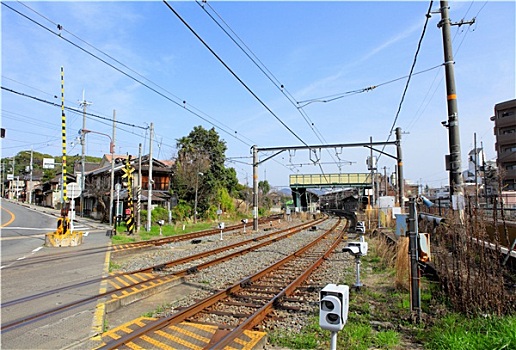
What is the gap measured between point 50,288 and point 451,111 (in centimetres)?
938

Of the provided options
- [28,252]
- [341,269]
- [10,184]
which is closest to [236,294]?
[341,269]

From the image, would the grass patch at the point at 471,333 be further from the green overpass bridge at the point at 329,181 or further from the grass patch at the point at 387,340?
the green overpass bridge at the point at 329,181

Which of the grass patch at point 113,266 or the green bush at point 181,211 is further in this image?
the green bush at point 181,211

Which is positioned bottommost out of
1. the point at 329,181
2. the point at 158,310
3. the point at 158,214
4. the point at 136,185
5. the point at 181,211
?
the point at 158,310

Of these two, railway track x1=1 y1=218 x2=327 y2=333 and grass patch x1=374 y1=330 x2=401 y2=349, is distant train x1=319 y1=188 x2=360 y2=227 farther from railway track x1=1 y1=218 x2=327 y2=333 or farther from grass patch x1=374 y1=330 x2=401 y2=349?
grass patch x1=374 y1=330 x2=401 y2=349

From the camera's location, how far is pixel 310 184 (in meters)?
52.2

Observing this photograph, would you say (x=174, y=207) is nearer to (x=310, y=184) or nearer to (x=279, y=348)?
(x=310, y=184)

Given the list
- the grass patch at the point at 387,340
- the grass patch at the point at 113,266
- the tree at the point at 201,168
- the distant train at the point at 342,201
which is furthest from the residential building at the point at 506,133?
the grass patch at the point at 387,340

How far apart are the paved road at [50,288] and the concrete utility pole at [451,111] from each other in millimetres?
7294

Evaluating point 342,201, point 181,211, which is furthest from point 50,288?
point 342,201

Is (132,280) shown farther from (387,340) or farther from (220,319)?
(387,340)

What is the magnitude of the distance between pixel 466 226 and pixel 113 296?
21.2 ft

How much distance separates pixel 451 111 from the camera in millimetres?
7969

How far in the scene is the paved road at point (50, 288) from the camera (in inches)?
203
